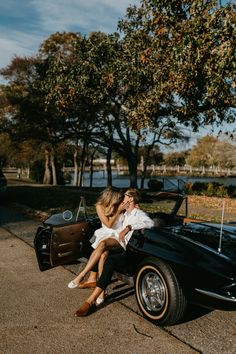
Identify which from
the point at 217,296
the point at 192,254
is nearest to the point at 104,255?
the point at 192,254

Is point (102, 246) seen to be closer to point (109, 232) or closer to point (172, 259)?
point (109, 232)

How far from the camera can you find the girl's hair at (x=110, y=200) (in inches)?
181

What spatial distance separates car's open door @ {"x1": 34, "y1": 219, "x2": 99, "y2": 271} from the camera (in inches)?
179

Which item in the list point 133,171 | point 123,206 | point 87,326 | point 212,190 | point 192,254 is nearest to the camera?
point 192,254

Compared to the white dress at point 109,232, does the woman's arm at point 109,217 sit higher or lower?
higher

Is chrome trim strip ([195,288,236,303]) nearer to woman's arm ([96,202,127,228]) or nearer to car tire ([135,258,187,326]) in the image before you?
car tire ([135,258,187,326])

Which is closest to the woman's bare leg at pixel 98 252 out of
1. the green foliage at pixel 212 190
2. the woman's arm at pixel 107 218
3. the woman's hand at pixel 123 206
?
the woman's arm at pixel 107 218

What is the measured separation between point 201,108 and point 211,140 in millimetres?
80081

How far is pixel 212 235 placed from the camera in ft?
13.6

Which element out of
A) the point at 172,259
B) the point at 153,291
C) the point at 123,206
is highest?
the point at 123,206

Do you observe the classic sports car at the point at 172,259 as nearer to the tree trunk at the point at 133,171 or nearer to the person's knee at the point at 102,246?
the person's knee at the point at 102,246

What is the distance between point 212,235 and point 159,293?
0.95 metres

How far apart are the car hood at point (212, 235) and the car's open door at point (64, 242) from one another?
1245 millimetres

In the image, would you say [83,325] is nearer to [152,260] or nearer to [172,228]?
[152,260]
